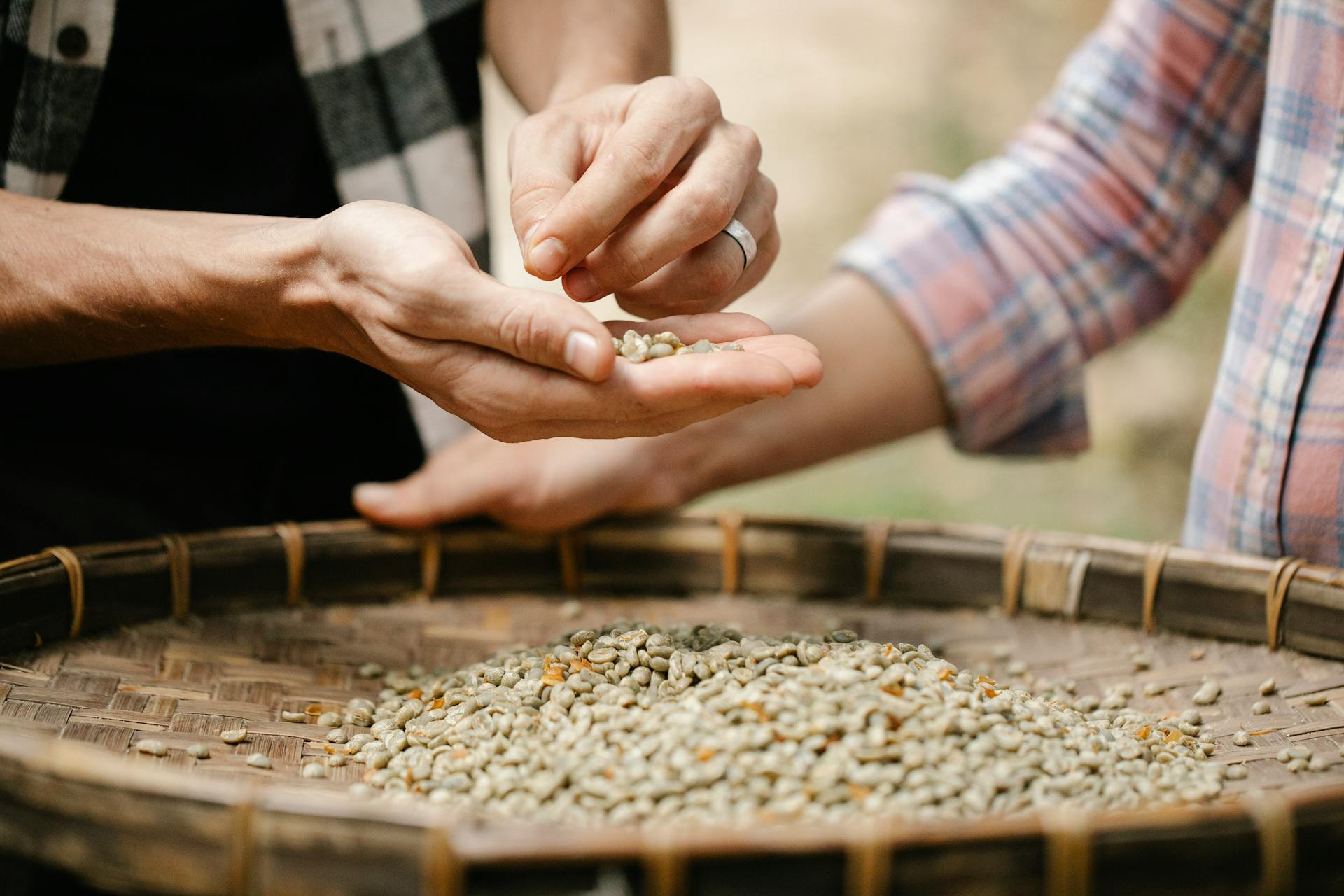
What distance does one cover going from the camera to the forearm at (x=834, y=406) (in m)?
1.54

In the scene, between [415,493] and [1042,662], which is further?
[415,493]

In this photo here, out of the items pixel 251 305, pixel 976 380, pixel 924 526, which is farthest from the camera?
pixel 976 380

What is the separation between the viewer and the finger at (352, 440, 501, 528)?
138 centimetres

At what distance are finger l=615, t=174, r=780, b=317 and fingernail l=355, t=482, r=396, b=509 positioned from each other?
46 centimetres

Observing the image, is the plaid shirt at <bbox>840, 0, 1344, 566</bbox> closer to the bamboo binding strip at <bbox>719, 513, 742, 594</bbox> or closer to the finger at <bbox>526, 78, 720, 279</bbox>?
the bamboo binding strip at <bbox>719, 513, 742, 594</bbox>

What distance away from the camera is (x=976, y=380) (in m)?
1.59

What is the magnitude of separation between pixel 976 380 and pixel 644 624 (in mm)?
722

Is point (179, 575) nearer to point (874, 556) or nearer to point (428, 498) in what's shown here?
point (428, 498)

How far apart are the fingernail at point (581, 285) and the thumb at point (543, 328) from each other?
166 millimetres

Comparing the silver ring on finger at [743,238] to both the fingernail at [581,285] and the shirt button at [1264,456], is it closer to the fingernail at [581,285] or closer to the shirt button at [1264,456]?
the fingernail at [581,285]

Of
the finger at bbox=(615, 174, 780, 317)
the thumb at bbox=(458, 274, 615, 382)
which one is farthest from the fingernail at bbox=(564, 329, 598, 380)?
the finger at bbox=(615, 174, 780, 317)

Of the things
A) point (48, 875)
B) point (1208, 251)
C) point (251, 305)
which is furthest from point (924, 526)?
point (48, 875)

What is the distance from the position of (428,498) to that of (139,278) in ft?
1.51

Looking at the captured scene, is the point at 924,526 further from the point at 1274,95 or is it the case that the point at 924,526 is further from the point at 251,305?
the point at 251,305
